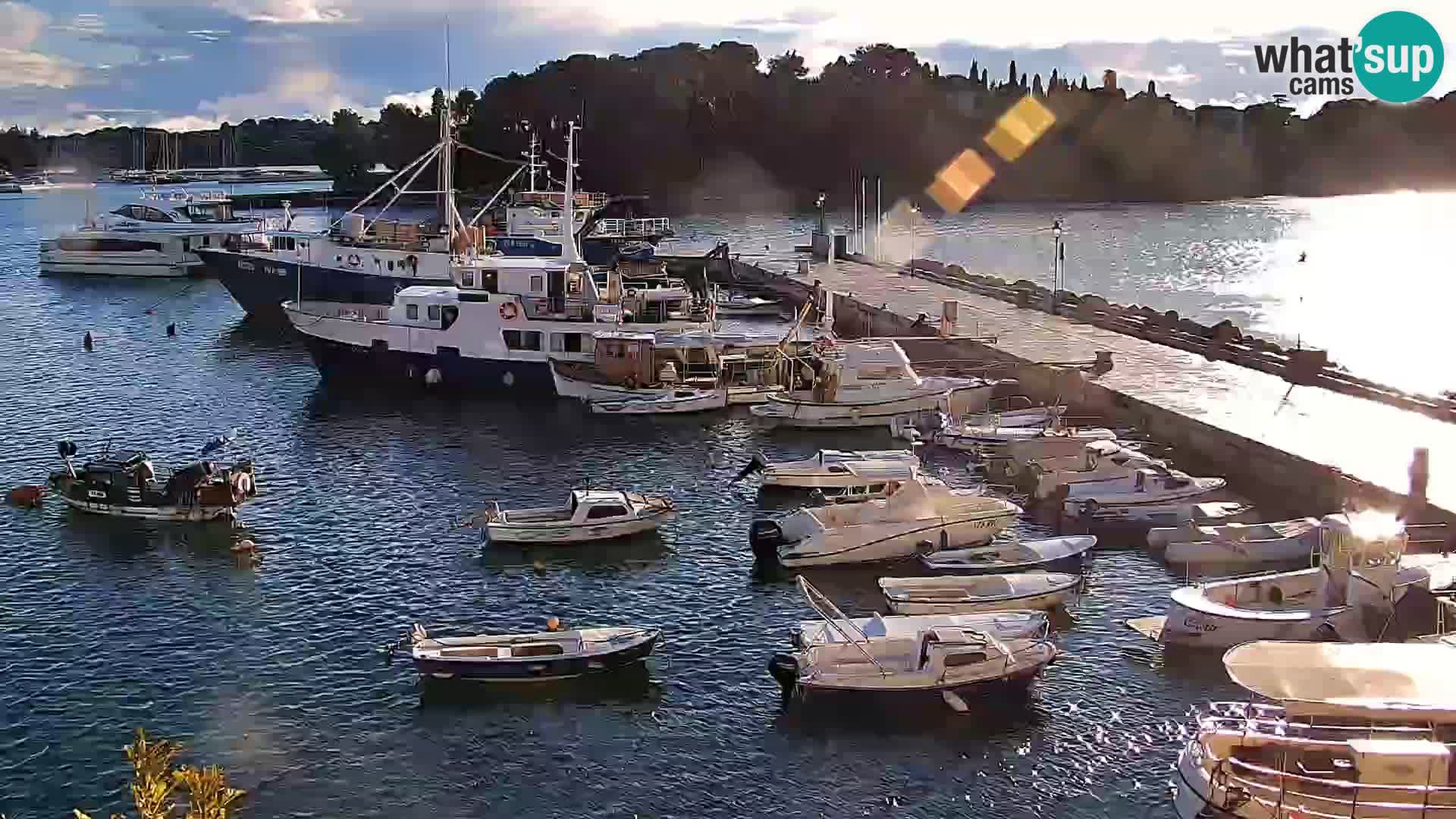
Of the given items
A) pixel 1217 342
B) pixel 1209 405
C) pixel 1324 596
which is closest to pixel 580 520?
pixel 1324 596

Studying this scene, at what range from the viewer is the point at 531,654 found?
1013 inches

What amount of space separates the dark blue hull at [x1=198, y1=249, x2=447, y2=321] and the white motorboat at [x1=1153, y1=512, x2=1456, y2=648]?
44.2m

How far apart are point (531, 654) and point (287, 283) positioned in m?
50.2

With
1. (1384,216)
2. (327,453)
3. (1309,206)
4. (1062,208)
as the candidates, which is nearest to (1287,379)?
(327,453)

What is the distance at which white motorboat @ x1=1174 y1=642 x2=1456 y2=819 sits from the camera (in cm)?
1795

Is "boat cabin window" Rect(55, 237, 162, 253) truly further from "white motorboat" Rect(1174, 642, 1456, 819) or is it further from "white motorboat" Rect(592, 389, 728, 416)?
"white motorboat" Rect(1174, 642, 1456, 819)

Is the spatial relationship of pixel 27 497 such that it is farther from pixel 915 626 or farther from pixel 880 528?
pixel 915 626

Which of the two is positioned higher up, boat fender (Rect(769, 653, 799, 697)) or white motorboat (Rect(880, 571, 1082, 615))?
white motorboat (Rect(880, 571, 1082, 615))

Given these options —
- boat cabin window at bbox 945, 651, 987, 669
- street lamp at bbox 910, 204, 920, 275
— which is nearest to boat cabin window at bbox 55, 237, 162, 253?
street lamp at bbox 910, 204, 920, 275

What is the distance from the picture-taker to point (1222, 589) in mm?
27641

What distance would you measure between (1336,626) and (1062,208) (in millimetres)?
159623

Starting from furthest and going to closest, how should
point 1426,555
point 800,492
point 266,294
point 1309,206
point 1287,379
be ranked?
point 1309,206, point 266,294, point 1287,379, point 800,492, point 1426,555

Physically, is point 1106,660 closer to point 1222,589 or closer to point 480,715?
point 1222,589

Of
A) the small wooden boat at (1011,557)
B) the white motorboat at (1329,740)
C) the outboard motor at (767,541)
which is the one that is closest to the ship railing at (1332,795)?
the white motorboat at (1329,740)
